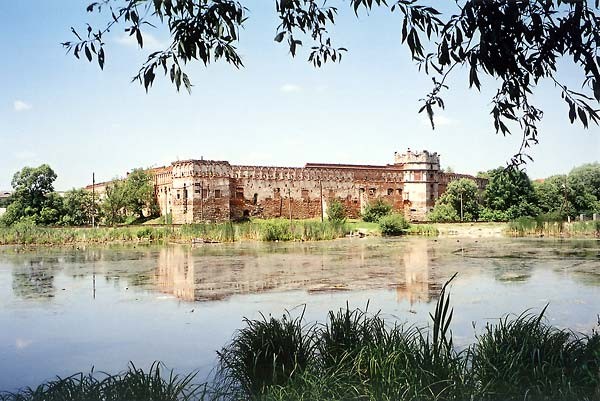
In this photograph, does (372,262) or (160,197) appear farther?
(160,197)

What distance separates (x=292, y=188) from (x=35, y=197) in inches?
558

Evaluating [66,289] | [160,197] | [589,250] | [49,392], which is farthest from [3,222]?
[49,392]

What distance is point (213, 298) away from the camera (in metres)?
7.23

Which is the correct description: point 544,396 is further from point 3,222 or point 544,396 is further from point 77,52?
point 3,222

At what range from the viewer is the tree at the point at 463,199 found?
3152cm

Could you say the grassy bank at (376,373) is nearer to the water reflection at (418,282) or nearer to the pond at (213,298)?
the pond at (213,298)

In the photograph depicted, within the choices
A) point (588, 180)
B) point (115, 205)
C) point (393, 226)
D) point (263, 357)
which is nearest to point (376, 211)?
point (393, 226)

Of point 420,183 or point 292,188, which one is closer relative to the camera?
point 292,188

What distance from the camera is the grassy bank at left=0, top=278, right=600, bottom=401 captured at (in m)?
2.75

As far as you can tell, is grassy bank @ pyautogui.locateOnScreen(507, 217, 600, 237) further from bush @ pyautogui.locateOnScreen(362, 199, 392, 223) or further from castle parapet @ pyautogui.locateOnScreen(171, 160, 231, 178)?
castle parapet @ pyautogui.locateOnScreen(171, 160, 231, 178)

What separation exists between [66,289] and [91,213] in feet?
81.5

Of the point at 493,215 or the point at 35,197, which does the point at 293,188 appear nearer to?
the point at 493,215

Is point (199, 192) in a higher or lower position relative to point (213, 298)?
higher

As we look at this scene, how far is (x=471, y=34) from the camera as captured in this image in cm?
230
